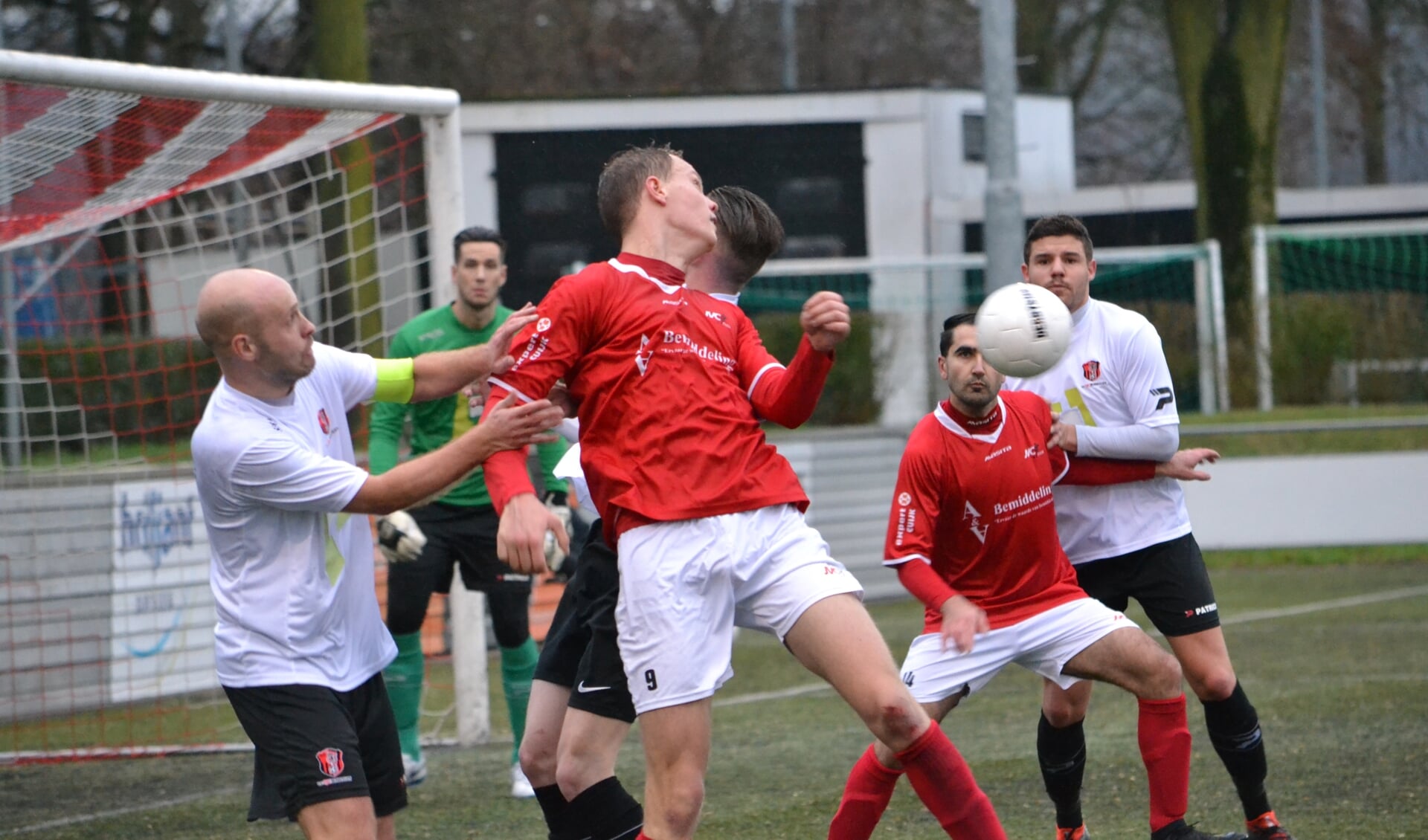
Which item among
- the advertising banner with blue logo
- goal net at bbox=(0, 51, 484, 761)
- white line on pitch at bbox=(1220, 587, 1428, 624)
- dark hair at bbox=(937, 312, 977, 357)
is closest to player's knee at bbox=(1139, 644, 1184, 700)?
dark hair at bbox=(937, 312, 977, 357)

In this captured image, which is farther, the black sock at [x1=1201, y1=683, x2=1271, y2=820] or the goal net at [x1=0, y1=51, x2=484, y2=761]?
the goal net at [x1=0, y1=51, x2=484, y2=761]

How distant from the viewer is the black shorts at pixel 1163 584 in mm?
5465

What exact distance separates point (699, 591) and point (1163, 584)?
77.3 inches

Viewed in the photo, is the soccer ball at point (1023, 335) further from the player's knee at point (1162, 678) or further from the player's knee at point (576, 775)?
the player's knee at point (576, 775)

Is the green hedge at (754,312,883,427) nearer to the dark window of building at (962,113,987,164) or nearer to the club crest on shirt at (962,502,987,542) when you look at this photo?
the dark window of building at (962,113,987,164)

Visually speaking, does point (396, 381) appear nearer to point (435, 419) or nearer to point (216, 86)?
point (435, 419)

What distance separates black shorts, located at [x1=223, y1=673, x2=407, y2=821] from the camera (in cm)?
421

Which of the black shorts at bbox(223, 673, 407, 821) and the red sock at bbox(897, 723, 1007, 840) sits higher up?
the black shorts at bbox(223, 673, 407, 821)

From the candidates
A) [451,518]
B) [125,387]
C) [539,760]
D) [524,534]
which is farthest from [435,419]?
[125,387]

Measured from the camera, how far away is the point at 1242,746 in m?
5.39

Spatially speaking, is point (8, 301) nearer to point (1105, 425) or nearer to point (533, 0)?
point (1105, 425)

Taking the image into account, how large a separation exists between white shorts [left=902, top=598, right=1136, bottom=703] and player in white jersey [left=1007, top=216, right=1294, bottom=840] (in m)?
0.44

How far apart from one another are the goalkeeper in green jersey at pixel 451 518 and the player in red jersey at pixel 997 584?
2.41 metres

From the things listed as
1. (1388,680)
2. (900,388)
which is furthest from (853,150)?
(1388,680)
